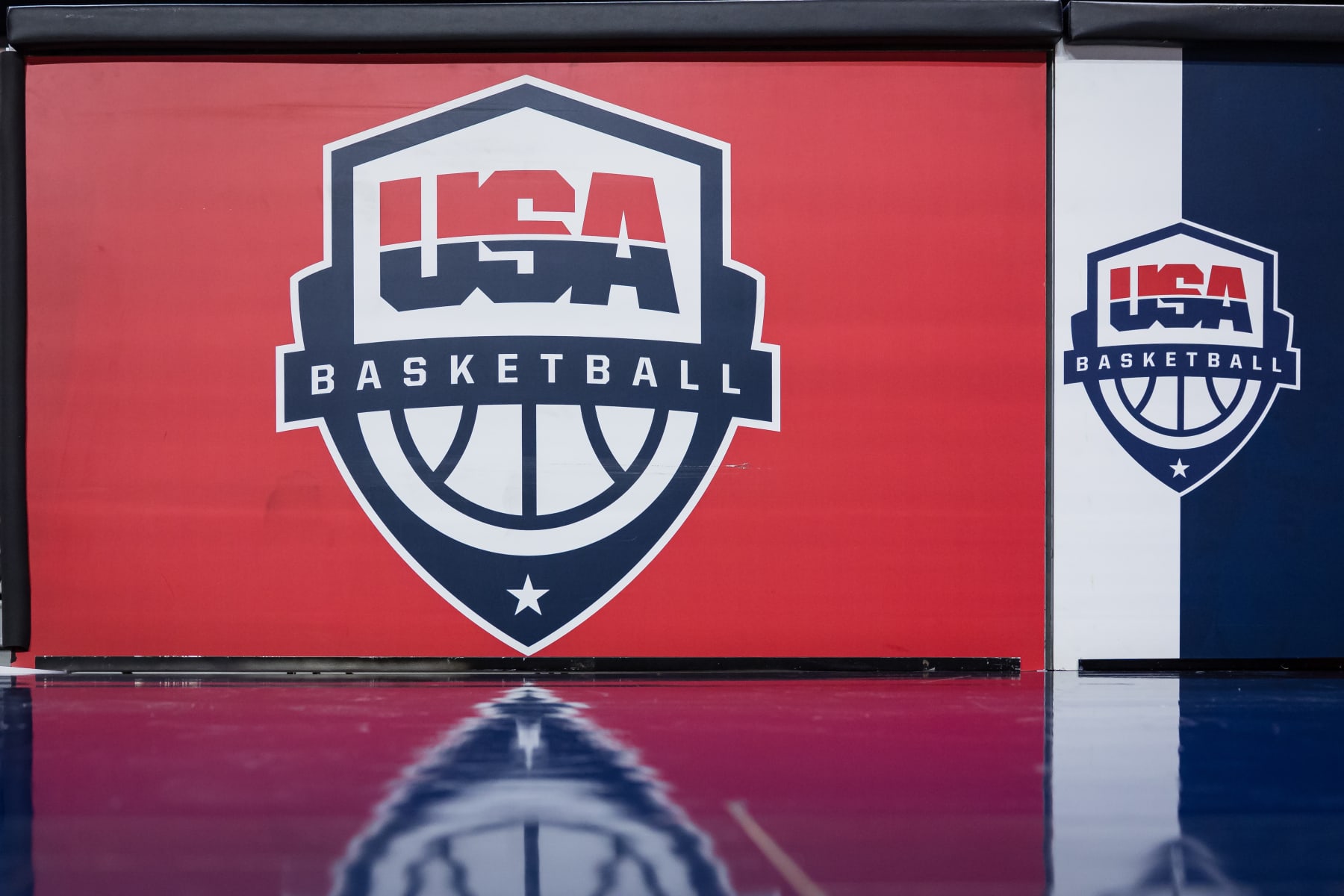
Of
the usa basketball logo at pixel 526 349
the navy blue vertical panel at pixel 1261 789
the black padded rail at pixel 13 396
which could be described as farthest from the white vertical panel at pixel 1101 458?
the black padded rail at pixel 13 396

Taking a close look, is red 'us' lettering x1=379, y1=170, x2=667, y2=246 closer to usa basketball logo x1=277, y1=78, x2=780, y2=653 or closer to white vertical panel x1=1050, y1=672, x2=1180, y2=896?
usa basketball logo x1=277, y1=78, x2=780, y2=653

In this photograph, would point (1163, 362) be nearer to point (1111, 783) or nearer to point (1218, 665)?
point (1218, 665)

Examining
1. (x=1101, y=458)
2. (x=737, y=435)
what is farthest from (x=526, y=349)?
(x=1101, y=458)

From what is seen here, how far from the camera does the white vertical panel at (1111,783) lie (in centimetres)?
55

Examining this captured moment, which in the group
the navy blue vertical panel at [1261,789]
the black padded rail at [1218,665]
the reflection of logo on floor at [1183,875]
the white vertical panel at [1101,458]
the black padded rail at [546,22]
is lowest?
the black padded rail at [1218,665]

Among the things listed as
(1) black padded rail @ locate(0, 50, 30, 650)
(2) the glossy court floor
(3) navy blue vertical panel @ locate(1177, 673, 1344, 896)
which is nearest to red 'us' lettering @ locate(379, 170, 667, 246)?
(1) black padded rail @ locate(0, 50, 30, 650)

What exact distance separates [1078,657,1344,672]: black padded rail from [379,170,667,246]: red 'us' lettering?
0.89m

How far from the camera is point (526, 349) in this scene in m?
1.13

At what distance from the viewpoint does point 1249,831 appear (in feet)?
1.99

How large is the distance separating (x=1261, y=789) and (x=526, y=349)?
0.95 m

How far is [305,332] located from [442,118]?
36 centimetres

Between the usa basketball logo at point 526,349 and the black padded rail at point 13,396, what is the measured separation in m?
0.38

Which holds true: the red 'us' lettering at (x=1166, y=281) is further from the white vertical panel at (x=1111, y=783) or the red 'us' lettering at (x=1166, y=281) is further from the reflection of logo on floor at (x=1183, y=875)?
the reflection of logo on floor at (x=1183, y=875)

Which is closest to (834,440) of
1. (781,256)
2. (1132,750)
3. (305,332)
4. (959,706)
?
(781,256)
